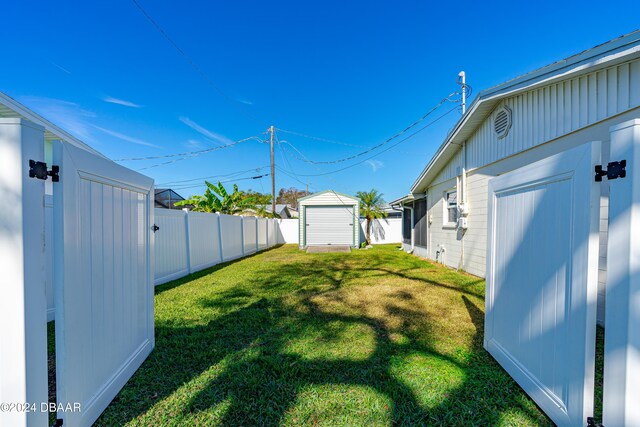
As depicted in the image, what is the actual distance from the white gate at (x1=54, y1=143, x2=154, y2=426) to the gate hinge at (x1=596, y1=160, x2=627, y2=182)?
3100 millimetres

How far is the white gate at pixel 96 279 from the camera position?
1535 mm

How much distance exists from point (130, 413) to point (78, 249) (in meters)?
1.28

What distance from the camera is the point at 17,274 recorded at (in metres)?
1.34

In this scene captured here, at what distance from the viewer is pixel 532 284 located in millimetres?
2115

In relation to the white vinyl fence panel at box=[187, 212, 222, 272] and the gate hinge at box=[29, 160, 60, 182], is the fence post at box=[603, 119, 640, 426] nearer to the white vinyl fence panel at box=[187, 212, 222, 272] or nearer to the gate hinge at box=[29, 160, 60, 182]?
the gate hinge at box=[29, 160, 60, 182]

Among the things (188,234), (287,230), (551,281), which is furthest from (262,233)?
(551,281)

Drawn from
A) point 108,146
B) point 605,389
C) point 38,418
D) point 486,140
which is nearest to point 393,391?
point 605,389

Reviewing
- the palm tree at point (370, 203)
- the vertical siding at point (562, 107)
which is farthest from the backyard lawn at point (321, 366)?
the palm tree at point (370, 203)

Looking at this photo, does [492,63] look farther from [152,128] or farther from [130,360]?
[152,128]

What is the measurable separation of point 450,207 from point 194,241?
7.76 m

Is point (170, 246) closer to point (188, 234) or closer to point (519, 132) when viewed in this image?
point (188, 234)

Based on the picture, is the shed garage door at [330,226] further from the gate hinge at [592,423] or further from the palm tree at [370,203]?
the gate hinge at [592,423]

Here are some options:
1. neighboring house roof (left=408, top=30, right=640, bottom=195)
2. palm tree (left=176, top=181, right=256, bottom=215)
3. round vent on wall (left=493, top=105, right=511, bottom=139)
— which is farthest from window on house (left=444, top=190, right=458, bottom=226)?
palm tree (left=176, top=181, right=256, bottom=215)

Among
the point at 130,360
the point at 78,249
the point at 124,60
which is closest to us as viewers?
the point at 78,249
